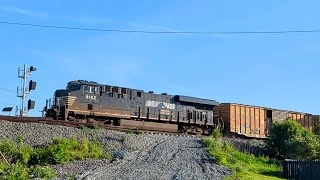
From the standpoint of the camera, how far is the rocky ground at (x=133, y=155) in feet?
58.1

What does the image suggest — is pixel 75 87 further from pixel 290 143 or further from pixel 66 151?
pixel 290 143

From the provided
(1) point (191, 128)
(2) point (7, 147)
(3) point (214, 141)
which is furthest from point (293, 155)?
(2) point (7, 147)

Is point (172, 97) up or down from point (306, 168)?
up

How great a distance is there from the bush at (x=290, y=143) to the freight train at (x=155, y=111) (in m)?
7.60

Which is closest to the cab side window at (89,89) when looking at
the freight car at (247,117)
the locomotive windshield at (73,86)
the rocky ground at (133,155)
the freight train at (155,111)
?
the freight train at (155,111)

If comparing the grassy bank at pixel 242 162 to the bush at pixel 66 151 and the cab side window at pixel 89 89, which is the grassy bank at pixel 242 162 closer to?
the bush at pixel 66 151

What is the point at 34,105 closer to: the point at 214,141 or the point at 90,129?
the point at 90,129

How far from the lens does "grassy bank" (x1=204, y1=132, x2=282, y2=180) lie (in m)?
19.5

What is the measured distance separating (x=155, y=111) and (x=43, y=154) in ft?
49.2

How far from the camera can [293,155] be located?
88.2ft

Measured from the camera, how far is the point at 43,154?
20.4 meters

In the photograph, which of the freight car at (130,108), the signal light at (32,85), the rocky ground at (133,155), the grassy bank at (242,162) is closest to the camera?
the rocky ground at (133,155)

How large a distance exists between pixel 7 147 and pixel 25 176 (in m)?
4.40

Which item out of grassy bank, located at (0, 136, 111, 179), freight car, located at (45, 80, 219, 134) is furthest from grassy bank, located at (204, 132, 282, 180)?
freight car, located at (45, 80, 219, 134)
